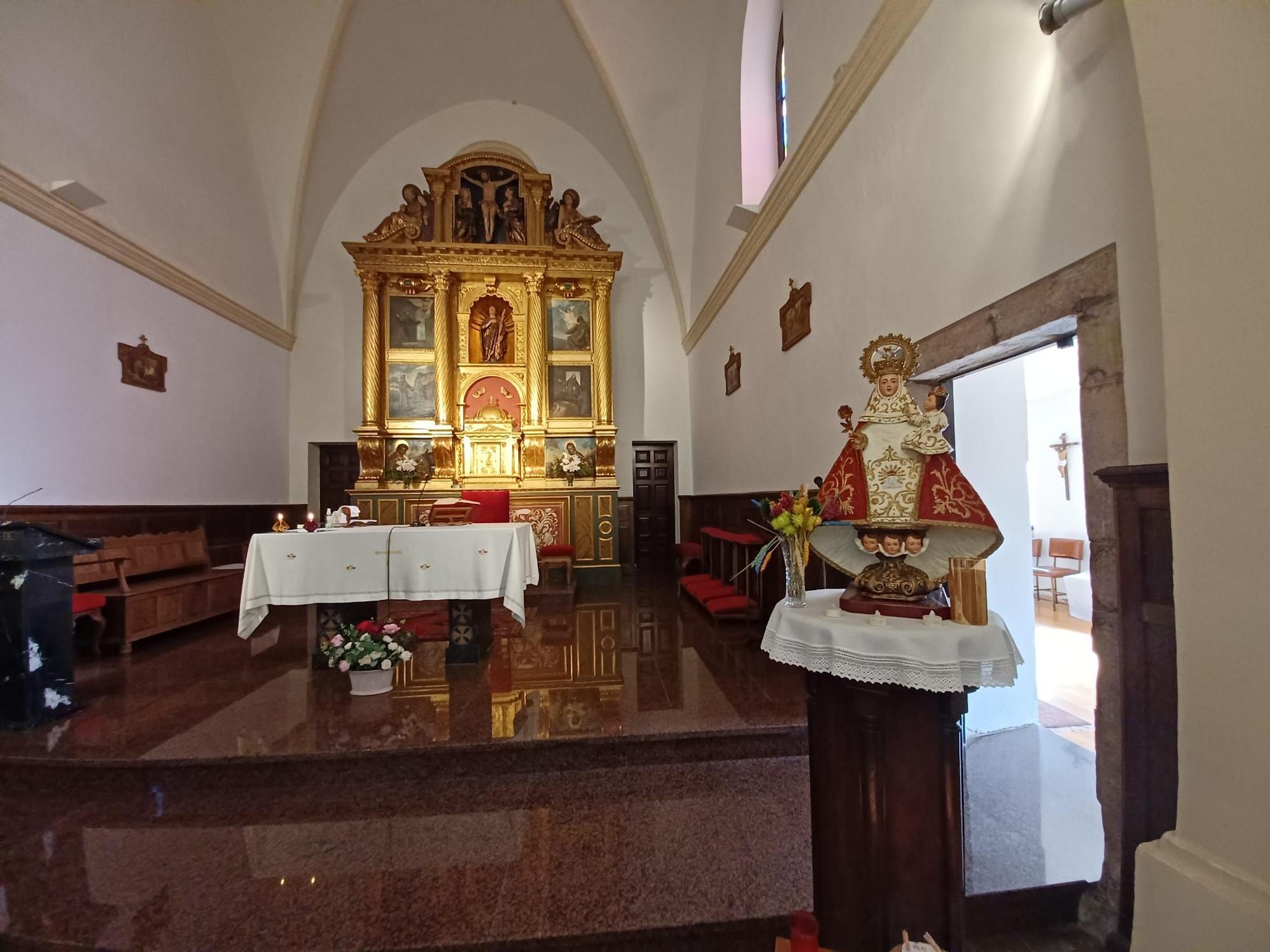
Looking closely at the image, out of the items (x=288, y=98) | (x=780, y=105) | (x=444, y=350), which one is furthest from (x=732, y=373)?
(x=288, y=98)

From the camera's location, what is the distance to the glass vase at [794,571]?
2.10m

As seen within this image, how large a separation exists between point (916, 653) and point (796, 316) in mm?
3974

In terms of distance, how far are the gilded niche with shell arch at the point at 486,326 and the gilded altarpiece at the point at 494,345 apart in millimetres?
21

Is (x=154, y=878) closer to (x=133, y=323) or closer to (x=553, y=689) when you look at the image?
(x=553, y=689)

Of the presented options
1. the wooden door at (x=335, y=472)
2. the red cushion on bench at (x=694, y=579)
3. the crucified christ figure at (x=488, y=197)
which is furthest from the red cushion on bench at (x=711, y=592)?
the crucified christ figure at (x=488, y=197)

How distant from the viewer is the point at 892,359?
2141 mm

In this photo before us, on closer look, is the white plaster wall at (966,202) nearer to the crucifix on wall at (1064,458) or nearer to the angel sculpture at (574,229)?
the angel sculpture at (574,229)

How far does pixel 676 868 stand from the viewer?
231 centimetres

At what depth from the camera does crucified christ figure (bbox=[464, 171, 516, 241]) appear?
9648 millimetres

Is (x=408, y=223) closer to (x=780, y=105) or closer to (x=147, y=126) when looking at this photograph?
(x=147, y=126)

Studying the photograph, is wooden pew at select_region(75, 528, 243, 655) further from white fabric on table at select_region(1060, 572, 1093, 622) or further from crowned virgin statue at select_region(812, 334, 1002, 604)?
white fabric on table at select_region(1060, 572, 1093, 622)

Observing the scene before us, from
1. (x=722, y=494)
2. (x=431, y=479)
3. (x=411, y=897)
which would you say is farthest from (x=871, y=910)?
(x=431, y=479)

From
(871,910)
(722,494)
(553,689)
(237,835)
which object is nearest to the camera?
(871,910)

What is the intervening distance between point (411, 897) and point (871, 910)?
1666mm
